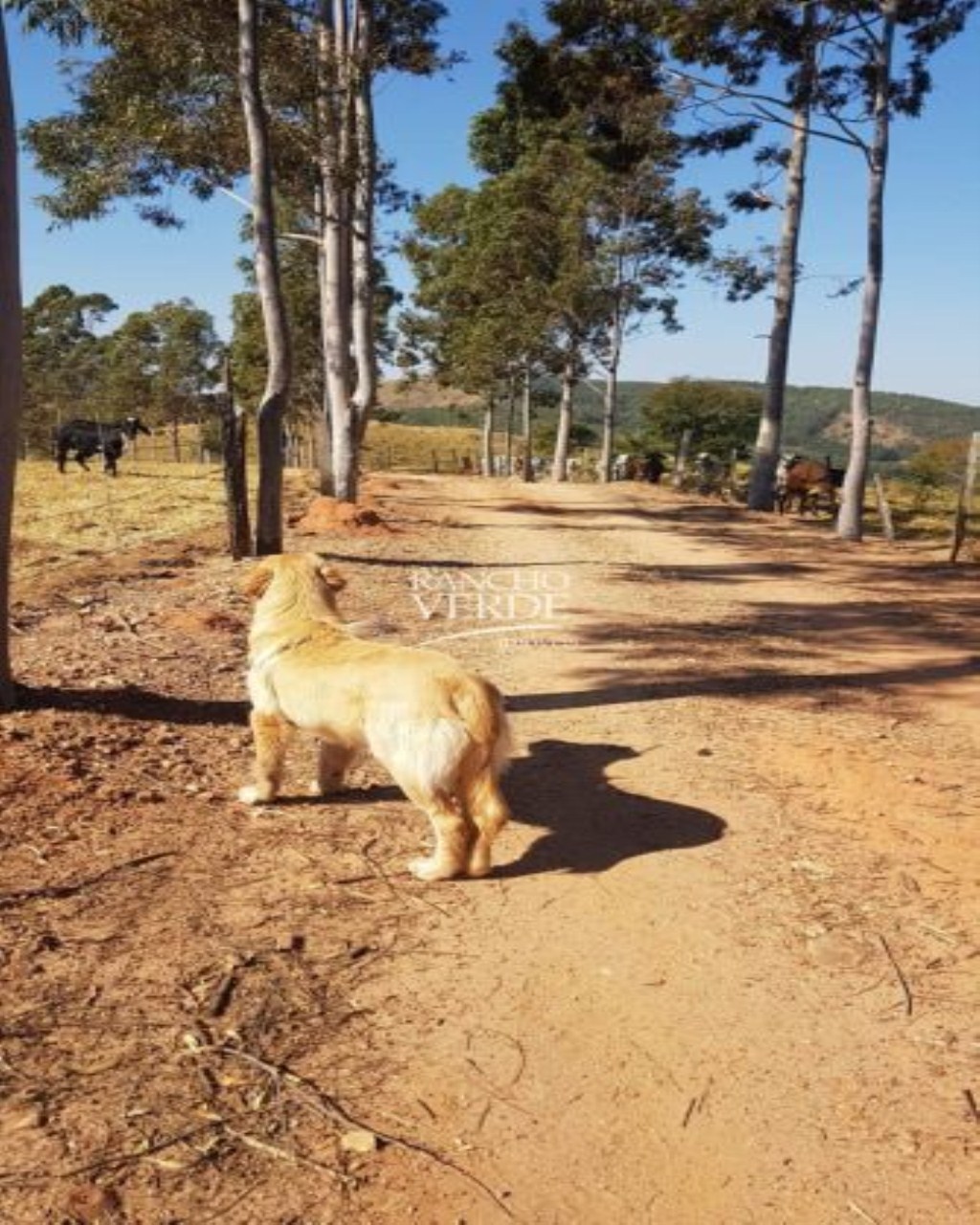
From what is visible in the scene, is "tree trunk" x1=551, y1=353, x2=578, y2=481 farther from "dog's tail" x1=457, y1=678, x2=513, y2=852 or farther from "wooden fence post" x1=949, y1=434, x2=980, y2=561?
"dog's tail" x1=457, y1=678, x2=513, y2=852

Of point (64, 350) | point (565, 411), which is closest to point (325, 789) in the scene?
point (565, 411)

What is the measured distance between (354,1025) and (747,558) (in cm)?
1257

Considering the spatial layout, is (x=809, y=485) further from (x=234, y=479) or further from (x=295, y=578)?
(x=295, y=578)

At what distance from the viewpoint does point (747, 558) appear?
14.9 metres

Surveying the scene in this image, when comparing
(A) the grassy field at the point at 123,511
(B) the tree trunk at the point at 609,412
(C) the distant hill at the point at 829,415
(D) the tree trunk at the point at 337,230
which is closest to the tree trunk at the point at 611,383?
(B) the tree trunk at the point at 609,412

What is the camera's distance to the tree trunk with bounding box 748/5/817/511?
20719 mm

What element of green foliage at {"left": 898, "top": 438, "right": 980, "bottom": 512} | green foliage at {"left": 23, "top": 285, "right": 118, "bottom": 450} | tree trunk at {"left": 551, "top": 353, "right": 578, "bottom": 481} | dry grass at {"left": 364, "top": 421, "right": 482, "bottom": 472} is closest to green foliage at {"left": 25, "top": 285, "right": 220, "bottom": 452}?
green foliage at {"left": 23, "top": 285, "right": 118, "bottom": 450}

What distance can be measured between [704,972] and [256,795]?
98.1 inches

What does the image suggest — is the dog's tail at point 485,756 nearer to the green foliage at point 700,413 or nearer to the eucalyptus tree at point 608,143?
the eucalyptus tree at point 608,143

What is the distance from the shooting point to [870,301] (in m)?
17.5

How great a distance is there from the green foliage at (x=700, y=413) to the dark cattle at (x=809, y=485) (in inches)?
1621

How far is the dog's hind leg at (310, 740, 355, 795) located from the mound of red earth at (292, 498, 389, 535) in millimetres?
10425

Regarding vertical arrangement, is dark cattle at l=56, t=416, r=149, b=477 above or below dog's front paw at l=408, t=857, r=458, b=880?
above

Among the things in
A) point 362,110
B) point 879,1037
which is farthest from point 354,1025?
point 362,110
